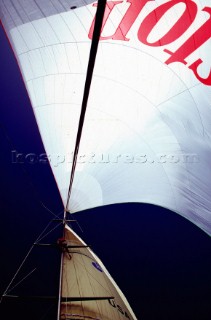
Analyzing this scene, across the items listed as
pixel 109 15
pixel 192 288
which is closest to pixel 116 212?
pixel 192 288

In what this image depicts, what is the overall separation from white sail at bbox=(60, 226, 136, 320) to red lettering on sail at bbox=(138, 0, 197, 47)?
1961mm

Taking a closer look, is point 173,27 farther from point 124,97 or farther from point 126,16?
point 124,97

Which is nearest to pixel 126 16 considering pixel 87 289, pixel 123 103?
pixel 123 103

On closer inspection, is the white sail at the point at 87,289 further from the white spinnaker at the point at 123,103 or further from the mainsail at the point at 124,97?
the white spinnaker at the point at 123,103

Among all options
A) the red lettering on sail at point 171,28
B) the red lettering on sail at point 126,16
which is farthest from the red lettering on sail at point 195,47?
the red lettering on sail at point 126,16

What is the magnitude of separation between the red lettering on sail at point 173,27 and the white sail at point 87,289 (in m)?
1.96

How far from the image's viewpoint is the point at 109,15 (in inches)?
70.9

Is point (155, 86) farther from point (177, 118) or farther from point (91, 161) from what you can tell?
point (91, 161)

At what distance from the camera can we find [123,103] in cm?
220

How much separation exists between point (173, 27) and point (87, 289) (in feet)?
8.12

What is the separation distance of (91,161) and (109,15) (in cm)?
134

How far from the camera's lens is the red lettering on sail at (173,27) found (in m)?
1.74

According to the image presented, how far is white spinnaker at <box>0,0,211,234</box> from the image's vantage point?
1888 mm

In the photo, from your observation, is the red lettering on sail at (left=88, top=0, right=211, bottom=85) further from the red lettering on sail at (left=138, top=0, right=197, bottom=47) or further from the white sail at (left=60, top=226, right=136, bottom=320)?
the white sail at (left=60, top=226, right=136, bottom=320)
